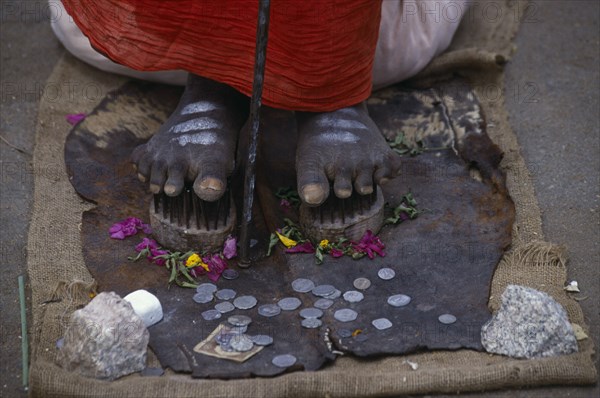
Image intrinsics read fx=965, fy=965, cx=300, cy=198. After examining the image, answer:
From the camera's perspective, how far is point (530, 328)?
1640 mm

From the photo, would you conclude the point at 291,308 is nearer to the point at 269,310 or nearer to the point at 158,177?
the point at 269,310

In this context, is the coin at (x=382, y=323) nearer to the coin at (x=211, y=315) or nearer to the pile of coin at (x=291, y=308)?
the pile of coin at (x=291, y=308)

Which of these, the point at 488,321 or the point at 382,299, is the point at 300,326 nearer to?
the point at 382,299

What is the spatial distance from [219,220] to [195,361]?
1.26 feet

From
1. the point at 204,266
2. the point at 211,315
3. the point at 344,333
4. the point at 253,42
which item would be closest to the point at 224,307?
the point at 211,315

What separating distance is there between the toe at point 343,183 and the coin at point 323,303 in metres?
0.21

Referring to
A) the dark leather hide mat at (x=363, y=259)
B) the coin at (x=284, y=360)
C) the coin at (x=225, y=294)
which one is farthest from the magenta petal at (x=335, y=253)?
the coin at (x=284, y=360)

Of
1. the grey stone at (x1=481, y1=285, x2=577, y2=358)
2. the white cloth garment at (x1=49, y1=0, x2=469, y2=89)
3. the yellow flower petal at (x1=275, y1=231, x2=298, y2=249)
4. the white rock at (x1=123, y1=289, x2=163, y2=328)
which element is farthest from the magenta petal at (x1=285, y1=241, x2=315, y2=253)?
the white cloth garment at (x1=49, y1=0, x2=469, y2=89)

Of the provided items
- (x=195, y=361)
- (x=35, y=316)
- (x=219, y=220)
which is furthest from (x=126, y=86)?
(x=195, y=361)

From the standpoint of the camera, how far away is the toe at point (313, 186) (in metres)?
1.88

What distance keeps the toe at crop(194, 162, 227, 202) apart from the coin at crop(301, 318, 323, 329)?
1.01ft

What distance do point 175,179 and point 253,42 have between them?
0.32 metres

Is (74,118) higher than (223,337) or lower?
higher

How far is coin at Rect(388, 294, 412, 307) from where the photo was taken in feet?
5.93
